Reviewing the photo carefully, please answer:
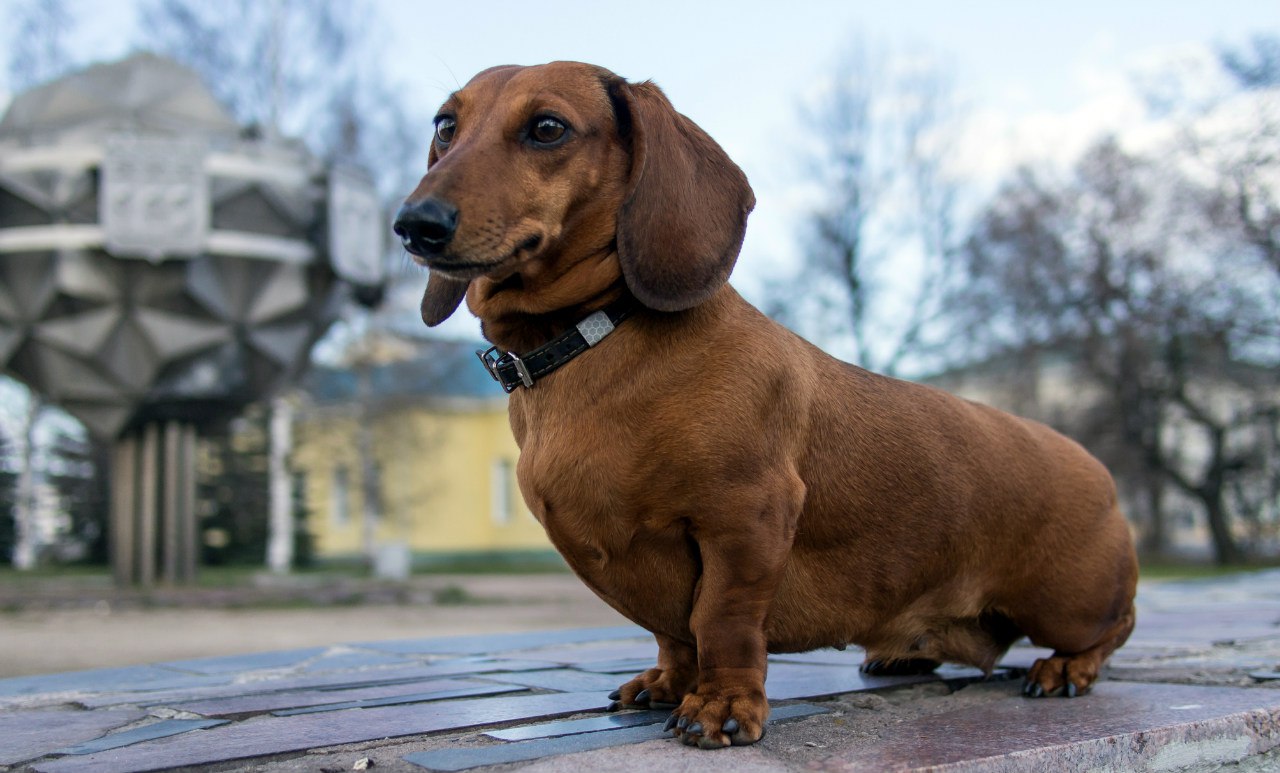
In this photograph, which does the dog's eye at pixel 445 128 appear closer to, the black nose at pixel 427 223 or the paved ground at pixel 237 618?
the black nose at pixel 427 223

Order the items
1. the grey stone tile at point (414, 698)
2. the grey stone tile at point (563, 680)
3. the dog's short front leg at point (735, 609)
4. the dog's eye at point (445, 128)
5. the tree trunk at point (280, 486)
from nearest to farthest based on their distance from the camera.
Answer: the dog's short front leg at point (735, 609) < the dog's eye at point (445, 128) < the grey stone tile at point (414, 698) < the grey stone tile at point (563, 680) < the tree trunk at point (280, 486)

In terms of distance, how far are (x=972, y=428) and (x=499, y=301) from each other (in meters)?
1.37

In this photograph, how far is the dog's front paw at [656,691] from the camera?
288 cm

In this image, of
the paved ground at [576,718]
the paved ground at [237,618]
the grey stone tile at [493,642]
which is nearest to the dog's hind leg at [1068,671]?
the paved ground at [576,718]

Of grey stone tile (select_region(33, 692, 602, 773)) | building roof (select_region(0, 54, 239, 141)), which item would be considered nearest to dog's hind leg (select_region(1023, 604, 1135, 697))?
grey stone tile (select_region(33, 692, 602, 773))

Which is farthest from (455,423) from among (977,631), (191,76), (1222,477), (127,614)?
(977,631)

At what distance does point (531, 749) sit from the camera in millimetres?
2305

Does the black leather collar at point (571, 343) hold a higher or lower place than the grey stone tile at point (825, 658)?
higher

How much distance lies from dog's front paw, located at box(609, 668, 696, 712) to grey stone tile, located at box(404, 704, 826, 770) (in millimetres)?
243

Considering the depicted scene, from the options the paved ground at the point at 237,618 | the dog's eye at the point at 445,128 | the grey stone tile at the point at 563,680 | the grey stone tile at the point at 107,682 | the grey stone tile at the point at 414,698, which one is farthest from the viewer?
the paved ground at the point at 237,618

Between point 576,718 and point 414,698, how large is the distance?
2.10 ft

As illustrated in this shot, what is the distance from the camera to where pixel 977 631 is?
3309mm

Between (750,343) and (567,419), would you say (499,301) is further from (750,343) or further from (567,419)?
(750,343)

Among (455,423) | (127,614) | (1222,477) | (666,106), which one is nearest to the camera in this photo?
(666,106)
